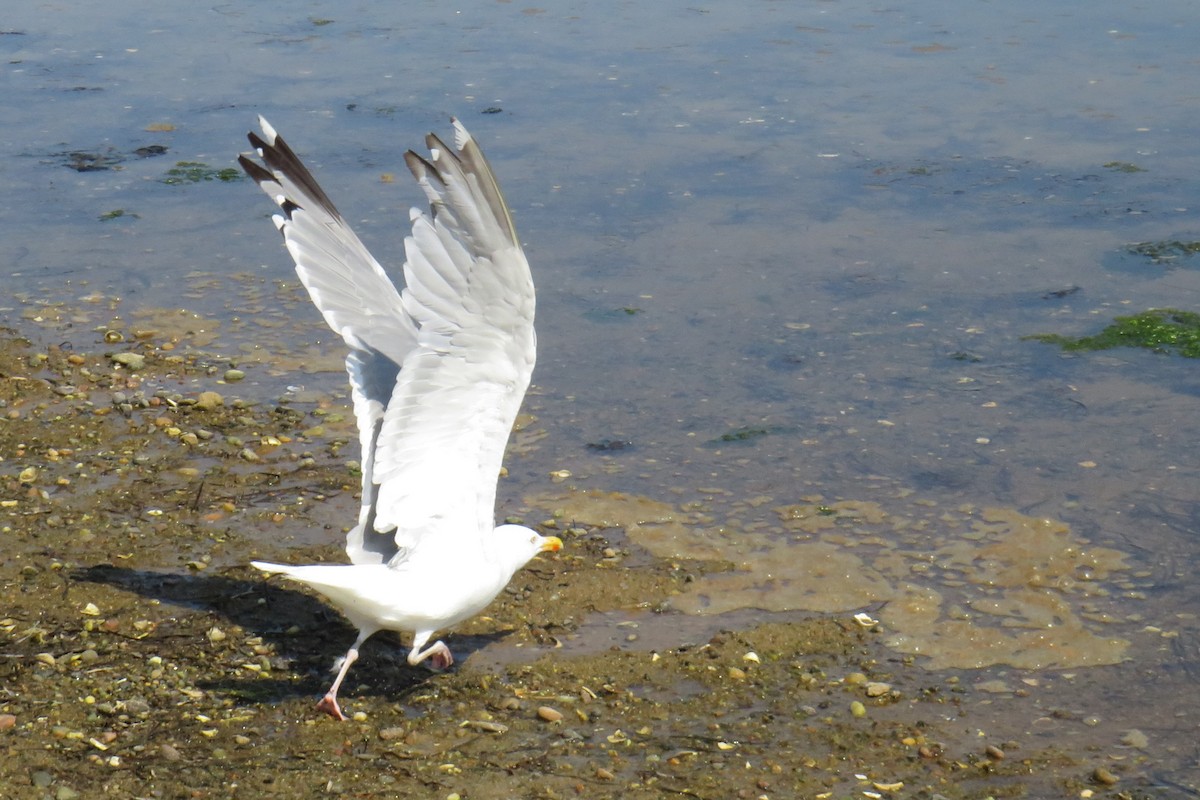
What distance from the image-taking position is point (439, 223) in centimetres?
454

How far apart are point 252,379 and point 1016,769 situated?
4.17 m

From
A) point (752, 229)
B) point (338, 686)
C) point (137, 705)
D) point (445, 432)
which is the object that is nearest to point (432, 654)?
point (338, 686)

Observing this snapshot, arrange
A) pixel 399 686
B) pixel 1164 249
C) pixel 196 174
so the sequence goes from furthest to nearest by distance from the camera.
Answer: pixel 196 174 < pixel 1164 249 < pixel 399 686

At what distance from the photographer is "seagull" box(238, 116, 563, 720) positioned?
450cm

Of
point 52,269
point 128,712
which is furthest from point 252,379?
point 128,712

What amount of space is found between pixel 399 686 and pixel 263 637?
0.52 meters

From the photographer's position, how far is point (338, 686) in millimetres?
4754

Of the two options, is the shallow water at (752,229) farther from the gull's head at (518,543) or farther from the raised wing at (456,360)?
the raised wing at (456,360)

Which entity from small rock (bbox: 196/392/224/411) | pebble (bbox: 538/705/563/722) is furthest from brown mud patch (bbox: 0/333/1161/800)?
small rock (bbox: 196/392/224/411)

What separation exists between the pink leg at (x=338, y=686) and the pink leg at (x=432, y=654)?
160 mm

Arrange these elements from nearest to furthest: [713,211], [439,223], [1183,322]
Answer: [439,223], [1183,322], [713,211]

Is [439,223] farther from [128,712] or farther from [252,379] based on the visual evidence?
[252,379]

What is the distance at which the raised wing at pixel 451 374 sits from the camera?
448 cm

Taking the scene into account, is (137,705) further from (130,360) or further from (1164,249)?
(1164,249)
